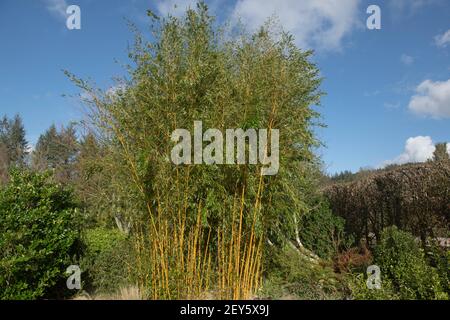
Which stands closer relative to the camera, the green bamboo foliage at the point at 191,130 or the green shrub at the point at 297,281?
the green bamboo foliage at the point at 191,130

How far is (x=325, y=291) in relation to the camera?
176 inches

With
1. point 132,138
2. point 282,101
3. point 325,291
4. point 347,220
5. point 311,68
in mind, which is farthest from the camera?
point 347,220

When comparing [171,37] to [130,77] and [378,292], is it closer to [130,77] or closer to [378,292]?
[130,77]

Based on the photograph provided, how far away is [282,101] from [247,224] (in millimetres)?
1288

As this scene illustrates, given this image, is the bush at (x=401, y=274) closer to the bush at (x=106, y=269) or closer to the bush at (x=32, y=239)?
the bush at (x=106, y=269)

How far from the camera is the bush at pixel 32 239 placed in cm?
368

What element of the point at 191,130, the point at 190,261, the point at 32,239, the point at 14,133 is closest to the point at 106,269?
the point at 32,239

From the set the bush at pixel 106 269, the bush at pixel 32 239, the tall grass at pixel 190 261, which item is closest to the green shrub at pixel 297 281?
the tall grass at pixel 190 261

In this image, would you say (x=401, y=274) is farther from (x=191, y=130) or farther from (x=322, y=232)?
(x=322, y=232)

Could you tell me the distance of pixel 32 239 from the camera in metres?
3.90

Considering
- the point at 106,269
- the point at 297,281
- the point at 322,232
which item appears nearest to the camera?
the point at 106,269

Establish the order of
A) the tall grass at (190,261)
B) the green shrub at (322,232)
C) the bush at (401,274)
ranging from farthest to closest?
the green shrub at (322,232)
the bush at (401,274)
the tall grass at (190,261)

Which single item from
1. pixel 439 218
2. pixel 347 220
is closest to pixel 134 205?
pixel 439 218

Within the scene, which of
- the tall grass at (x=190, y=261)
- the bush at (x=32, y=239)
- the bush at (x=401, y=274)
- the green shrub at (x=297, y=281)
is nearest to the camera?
the tall grass at (x=190, y=261)
